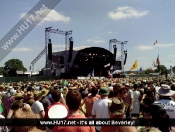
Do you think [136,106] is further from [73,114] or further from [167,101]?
[73,114]

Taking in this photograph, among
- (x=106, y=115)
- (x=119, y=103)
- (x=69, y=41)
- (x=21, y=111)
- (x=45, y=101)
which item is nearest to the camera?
(x=119, y=103)

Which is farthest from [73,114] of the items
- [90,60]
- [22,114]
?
[90,60]

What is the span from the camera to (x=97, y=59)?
169ft

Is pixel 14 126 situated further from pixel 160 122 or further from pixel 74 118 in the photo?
pixel 160 122

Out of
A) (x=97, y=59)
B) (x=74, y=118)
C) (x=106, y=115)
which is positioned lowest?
(x=106, y=115)

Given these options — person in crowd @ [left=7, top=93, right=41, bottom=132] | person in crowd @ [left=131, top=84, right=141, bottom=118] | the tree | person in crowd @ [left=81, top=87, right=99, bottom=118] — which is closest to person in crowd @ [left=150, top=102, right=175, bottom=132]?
person in crowd @ [left=7, top=93, right=41, bottom=132]

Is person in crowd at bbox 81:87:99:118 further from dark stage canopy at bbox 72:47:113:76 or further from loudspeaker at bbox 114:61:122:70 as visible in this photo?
loudspeaker at bbox 114:61:122:70

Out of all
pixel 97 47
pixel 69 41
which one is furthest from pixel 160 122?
pixel 97 47

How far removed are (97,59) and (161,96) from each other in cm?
4741

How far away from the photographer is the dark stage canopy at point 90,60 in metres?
49.8

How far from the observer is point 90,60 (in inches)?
2005

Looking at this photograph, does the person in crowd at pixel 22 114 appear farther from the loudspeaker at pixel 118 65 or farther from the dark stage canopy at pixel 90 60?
the loudspeaker at pixel 118 65

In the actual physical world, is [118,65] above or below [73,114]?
above

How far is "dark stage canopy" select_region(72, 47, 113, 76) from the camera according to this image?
163ft
